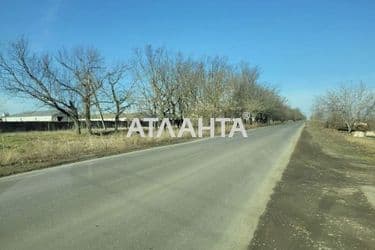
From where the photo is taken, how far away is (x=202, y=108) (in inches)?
2399

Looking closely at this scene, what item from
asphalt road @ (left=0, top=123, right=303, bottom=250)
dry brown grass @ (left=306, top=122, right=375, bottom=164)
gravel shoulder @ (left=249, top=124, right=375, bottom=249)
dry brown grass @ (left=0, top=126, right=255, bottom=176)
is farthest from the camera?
dry brown grass @ (left=306, top=122, right=375, bottom=164)

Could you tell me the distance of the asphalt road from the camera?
6.25 metres

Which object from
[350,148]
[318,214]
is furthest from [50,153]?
[350,148]

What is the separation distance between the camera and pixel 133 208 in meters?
8.34

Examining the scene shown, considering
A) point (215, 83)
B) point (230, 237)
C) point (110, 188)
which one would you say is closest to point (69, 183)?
point (110, 188)

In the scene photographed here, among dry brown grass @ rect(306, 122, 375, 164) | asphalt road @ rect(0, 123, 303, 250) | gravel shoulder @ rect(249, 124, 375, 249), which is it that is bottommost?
dry brown grass @ rect(306, 122, 375, 164)

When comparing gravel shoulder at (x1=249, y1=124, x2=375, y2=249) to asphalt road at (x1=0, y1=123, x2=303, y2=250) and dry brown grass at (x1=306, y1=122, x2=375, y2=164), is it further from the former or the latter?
dry brown grass at (x1=306, y1=122, x2=375, y2=164)

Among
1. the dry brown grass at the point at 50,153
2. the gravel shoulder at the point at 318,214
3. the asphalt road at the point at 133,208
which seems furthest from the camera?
the dry brown grass at the point at 50,153

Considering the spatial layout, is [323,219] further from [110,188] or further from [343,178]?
[343,178]

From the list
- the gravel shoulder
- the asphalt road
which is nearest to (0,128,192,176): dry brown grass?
the asphalt road

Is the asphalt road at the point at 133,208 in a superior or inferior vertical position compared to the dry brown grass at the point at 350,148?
superior

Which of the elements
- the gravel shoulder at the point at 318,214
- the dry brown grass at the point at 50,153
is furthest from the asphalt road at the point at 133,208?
the dry brown grass at the point at 50,153

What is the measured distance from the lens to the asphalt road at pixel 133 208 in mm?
6254

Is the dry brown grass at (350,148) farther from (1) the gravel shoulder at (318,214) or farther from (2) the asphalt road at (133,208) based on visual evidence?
(2) the asphalt road at (133,208)
